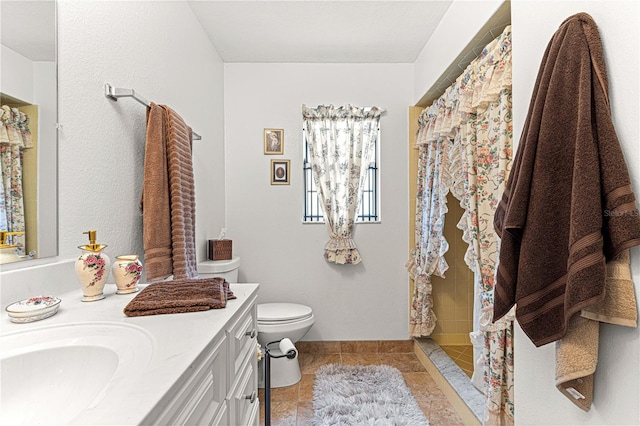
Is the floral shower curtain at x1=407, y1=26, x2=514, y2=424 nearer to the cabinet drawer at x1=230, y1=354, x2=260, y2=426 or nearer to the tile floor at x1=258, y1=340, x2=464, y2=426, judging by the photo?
the tile floor at x1=258, y1=340, x2=464, y2=426

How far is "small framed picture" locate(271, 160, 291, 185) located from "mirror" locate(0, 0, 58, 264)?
6.24 ft

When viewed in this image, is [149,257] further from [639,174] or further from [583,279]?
[639,174]

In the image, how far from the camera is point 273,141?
296 centimetres

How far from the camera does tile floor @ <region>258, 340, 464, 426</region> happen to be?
1991mm

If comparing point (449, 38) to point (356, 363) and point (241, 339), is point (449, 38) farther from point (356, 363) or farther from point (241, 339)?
point (356, 363)

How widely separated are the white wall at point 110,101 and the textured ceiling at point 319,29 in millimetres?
363

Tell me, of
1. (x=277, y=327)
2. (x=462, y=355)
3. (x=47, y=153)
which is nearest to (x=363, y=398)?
(x=277, y=327)

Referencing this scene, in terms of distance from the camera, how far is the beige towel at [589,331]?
32.3 inches

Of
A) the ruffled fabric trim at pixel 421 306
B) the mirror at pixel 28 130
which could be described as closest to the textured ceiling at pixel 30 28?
the mirror at pixel 28 130

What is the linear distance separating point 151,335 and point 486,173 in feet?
5.23

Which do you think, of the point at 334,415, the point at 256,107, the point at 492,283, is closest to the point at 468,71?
the point at 492,283

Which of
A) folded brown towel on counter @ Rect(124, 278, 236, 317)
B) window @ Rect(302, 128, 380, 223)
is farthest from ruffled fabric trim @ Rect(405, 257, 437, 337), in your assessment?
folded brown towel on counter @ Rect(124, 278, 236, 317)

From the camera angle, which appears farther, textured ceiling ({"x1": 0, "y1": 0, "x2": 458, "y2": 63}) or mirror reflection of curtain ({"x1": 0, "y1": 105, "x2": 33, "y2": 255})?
textured ceiling ({"x1": 0, "y1": 0, "x2": 458, "y2": 63})

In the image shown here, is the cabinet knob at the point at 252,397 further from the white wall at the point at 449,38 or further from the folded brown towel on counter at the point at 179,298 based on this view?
the white wall at the point at 449,38
